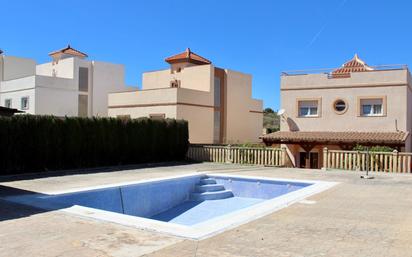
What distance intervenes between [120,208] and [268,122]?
186 feet

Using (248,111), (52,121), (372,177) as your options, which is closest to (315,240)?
(372,177)

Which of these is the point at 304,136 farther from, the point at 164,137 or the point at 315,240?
the point at 315,240

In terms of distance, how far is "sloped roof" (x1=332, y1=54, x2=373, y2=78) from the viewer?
1081 inches

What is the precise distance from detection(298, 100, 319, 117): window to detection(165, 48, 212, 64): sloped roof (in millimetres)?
14335

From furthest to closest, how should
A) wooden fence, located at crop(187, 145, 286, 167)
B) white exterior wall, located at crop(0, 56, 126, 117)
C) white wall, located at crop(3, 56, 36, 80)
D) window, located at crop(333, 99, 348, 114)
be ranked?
white wall, located at crop(3, 56, 36, 80) < white exterior wall, located at crop(0, 56, 126, 117) < window, located at crop(333, 99, 348, 114) < wooden fence, located at crop(187, 145, 286, 167)

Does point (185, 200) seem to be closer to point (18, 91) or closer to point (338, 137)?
point (338, 137)

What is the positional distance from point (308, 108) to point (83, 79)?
25.1 meters

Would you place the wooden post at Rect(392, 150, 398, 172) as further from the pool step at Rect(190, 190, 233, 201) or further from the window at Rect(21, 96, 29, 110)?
the window at Rect(21, 96, 29, 110)

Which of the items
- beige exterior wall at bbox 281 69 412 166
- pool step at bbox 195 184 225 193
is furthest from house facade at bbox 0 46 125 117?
pool step at bbox 195 184 225 193

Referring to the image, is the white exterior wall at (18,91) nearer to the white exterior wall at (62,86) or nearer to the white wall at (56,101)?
the white exterior wall at (62,86)

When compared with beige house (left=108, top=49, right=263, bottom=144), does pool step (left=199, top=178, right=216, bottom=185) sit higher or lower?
lower

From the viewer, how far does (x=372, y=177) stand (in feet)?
55.1

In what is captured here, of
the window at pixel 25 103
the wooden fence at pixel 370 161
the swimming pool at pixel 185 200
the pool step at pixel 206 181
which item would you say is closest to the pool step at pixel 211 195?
the swimming pool at pixel 185 200

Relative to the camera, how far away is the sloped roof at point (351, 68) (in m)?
27.4
